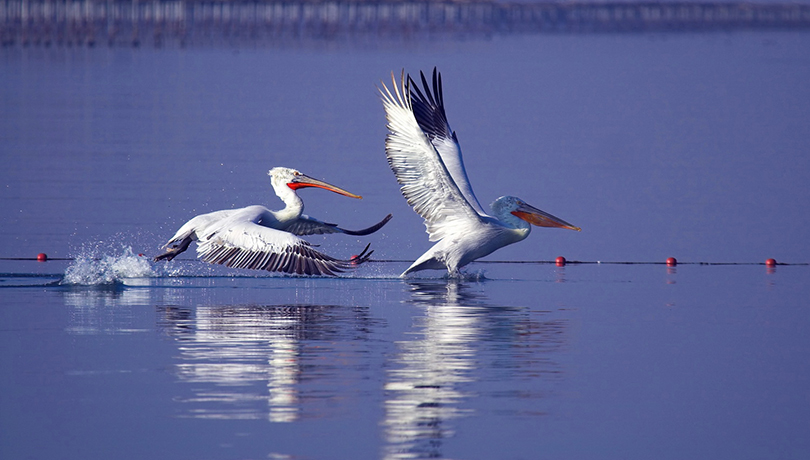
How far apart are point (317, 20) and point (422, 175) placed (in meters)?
109

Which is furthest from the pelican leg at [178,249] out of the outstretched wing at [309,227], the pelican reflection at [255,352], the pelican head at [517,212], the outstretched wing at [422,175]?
the pelican head at [517,212]

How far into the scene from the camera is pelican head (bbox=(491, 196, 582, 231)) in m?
13.6

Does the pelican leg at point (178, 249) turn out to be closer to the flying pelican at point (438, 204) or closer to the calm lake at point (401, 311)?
the calm lake at point (401, 311)

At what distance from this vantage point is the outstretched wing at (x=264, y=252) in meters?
11.4

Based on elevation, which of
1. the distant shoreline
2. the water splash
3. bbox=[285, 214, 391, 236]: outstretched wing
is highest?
the distant shoreline

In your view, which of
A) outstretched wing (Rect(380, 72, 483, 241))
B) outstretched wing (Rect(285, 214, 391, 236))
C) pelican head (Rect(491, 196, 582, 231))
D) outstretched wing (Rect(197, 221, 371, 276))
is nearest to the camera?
outstretched wing (Rect(197, 221, 371, 276))

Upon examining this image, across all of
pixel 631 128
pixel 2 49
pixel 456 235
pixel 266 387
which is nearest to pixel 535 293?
pixel 456 235

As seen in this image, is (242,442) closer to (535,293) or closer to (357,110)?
(535,293)

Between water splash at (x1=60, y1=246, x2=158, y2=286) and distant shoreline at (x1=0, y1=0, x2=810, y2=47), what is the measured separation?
6625 centimetres

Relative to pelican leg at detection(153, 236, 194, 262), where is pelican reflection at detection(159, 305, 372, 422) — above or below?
below

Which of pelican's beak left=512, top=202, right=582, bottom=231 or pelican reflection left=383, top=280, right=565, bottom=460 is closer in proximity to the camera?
pelican reflection left=383, top=280, right=565, bottom=460

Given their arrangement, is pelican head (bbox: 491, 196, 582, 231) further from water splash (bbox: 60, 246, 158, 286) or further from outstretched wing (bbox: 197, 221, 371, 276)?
water splash (bbox: 60, 246, 158, 286)

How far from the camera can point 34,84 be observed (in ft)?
139

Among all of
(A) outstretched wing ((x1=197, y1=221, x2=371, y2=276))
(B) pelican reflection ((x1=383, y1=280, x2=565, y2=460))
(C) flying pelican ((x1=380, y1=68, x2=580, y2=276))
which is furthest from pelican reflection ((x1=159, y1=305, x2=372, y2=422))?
(C) flying pelican ((x1=380, y1=68, x2=580, y2=276))
